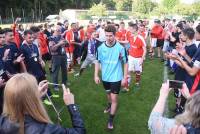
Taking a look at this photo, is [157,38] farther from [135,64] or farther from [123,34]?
[135,64]

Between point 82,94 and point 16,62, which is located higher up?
point 16,62

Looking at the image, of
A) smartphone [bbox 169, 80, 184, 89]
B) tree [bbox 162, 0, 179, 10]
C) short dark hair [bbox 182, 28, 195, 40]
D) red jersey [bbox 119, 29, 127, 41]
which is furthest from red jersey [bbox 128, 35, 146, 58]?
tree [bbox 162, 0, 179, 10]

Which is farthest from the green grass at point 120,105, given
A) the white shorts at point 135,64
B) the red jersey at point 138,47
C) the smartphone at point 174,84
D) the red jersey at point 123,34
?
the smartphone at point 174,84

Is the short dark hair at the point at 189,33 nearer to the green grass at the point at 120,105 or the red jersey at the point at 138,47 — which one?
the green grass at the point at 120,105

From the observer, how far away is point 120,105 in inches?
366

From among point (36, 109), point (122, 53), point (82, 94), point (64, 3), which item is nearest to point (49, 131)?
point (36, 109)

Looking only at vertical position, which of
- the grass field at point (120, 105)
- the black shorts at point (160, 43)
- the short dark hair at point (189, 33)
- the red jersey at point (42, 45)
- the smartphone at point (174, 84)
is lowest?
the grass field at point (120, 105)

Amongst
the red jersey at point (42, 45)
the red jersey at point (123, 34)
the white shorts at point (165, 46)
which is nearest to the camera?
the red jersey at point (42, 45)

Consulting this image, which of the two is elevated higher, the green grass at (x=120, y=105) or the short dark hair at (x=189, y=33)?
the short dark hair at (x=189, y=33)

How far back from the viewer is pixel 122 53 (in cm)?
736

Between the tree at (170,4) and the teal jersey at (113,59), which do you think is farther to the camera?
the tree at (170,4)

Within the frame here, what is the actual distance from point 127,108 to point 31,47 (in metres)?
2.93

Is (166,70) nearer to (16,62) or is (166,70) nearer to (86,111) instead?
(86,111)

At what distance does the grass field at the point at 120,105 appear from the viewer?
7656mm
